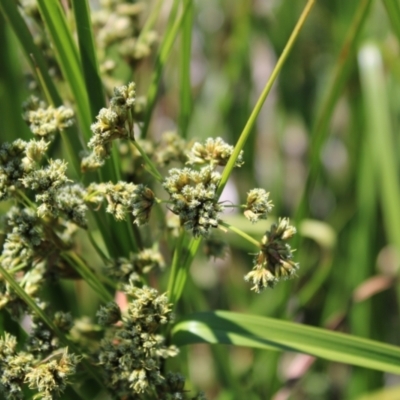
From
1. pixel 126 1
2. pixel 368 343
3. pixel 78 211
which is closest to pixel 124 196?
pixel 78 211

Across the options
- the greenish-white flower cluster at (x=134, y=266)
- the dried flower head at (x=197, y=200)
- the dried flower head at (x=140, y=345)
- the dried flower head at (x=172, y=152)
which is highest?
the dried flower head at (x=172, y=152)

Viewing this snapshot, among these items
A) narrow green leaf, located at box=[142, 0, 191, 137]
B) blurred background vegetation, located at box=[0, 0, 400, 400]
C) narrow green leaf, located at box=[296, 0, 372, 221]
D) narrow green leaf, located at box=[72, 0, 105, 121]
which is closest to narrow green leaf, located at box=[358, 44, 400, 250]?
blurred background vegetation, located at box=[0, 0, 400, 400]

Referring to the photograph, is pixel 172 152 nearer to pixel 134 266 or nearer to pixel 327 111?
pixel 134 266

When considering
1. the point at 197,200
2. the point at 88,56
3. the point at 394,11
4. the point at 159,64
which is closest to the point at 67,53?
the point at 88,56

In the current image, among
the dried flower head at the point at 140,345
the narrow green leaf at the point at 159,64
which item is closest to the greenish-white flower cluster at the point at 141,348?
the dried flower head at the point at 140,345

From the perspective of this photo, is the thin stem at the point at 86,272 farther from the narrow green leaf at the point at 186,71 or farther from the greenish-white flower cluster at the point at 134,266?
the narrow green leaf at the point at 186,71

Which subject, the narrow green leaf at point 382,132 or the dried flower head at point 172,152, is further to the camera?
the narrow green leaf at point 382,132
